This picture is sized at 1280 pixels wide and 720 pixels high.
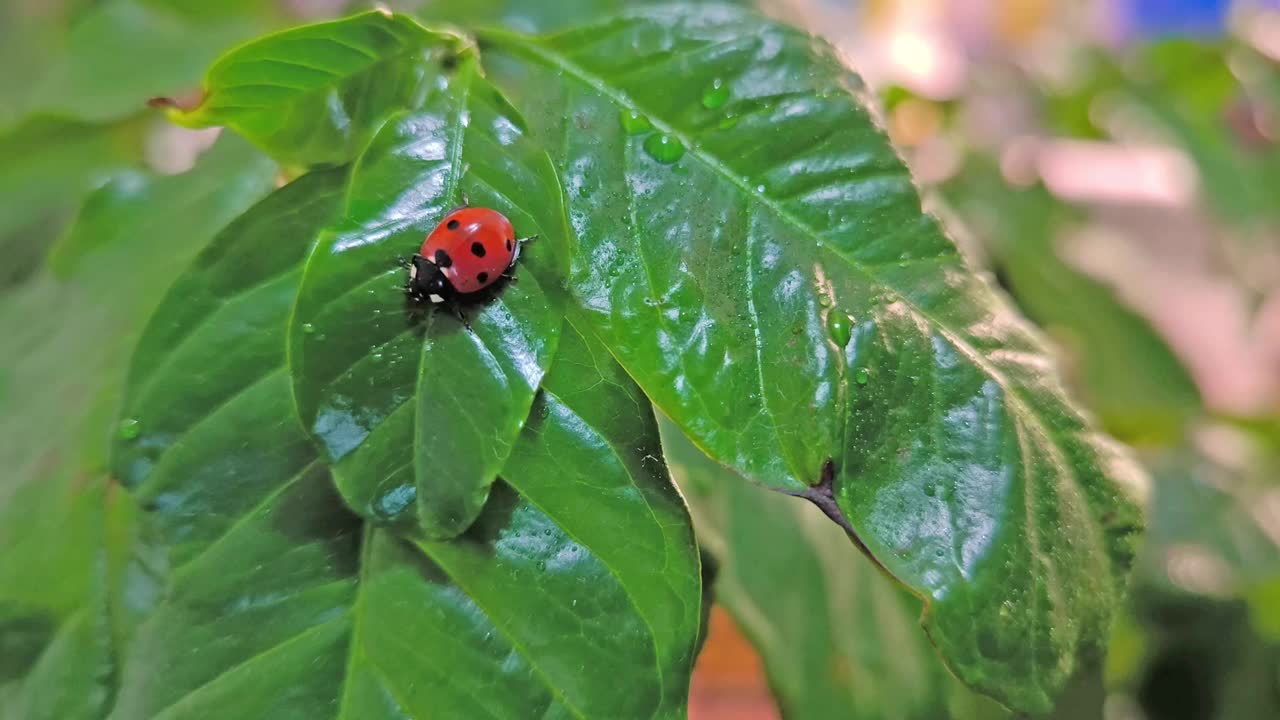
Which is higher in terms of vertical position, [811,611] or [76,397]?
[76,397]

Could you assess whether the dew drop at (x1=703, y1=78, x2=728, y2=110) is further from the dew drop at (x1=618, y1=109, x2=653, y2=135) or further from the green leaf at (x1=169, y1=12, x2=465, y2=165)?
the green leaf at (x1=169, y1=12, x2=465, y2=165)

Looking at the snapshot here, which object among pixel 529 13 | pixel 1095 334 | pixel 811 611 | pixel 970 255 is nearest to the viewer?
pixel 970 255

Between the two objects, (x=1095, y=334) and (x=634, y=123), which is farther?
(x=1095, y=334)

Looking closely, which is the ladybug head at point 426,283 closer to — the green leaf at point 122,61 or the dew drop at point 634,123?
the dew drop at point 634,123

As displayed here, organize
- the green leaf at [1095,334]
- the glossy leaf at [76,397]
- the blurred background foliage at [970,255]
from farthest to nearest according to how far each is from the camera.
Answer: the green leaf at [1095,334] → the blurred background foliage at [970,255] → the glossy leaf at [76,397]

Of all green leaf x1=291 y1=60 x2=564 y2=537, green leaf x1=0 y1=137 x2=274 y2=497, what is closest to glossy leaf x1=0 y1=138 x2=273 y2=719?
green leaf x1=0 y1=137 x2=274 y2=497

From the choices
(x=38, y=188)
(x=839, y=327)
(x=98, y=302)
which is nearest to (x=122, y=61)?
(x=38, y=188)

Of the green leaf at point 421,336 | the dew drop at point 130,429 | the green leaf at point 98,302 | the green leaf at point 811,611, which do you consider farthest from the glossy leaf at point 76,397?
the green leaf at point 811,611

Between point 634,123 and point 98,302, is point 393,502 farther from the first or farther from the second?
point 98,302
